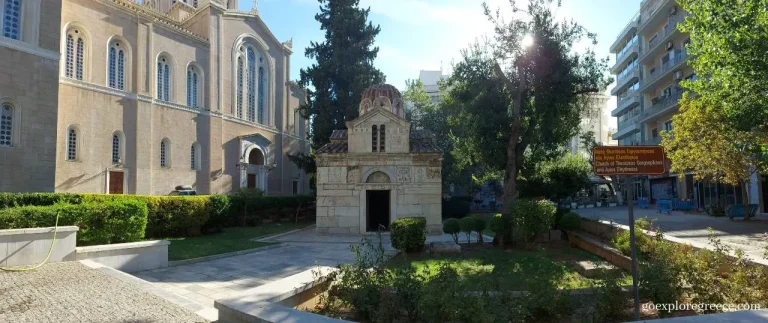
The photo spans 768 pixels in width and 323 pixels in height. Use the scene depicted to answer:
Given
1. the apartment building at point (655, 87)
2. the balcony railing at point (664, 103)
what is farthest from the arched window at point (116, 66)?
the balcony railing at point (664, 103)

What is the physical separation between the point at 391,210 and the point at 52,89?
1890 cm

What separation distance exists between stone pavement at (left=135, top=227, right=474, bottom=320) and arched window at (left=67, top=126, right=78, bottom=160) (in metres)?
17.6

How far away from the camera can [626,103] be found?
152 ft

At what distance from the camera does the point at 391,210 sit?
19750mm

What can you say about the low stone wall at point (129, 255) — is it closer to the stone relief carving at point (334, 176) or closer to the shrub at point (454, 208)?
→ the stone relief carving at point (334, 176)

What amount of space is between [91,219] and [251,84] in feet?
97.9

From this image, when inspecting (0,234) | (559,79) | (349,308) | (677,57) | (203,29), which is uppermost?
(203,29)

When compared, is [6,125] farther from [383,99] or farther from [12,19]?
[383,99]

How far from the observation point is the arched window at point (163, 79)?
31.0m

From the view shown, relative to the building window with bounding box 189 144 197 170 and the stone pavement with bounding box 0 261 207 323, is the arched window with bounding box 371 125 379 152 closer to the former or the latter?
the stone pavement with bounding box 0 261 207 323

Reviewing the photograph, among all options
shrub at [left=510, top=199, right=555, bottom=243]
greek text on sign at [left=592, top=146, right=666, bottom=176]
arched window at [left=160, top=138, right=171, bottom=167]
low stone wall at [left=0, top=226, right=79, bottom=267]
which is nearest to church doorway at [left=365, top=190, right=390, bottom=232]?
shrub at [left=510, top=199, right=555, bottom=243]

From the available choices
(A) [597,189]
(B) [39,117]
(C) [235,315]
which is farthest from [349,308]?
(A) [597,189]

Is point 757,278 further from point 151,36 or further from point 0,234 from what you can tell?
point 151,36

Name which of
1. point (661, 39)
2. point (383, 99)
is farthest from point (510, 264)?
point (661, 39)
